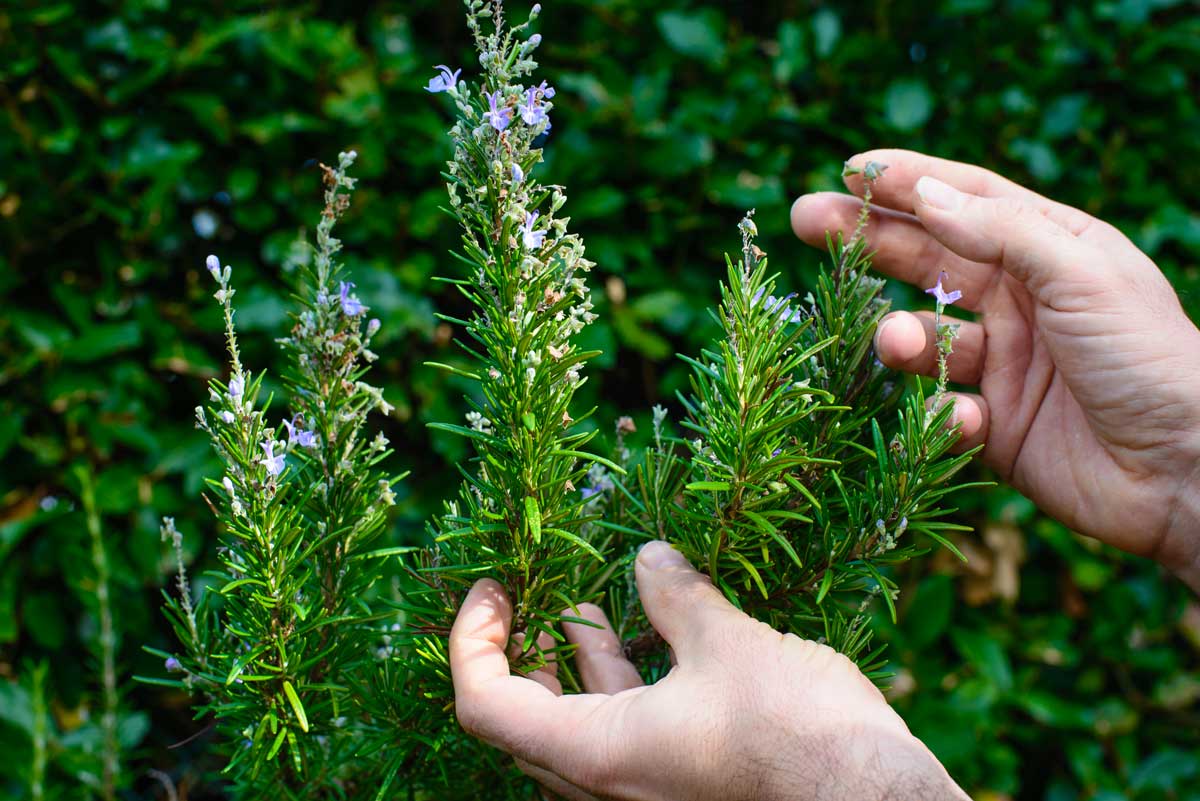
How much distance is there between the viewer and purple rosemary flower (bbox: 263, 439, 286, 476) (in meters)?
0.94

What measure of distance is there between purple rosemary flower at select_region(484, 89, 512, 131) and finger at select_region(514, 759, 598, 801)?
2.22 feet

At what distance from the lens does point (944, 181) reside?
1514 millimetres

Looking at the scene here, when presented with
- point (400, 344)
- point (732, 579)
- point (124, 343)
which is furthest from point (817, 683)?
point (124, 343)

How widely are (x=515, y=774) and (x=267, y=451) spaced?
503 mm

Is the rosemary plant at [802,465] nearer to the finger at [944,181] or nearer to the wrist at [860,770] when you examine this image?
the wrist at [860,770]

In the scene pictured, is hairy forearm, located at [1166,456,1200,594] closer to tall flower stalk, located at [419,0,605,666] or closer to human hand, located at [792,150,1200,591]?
human hand, located at [792,150,1200,591]

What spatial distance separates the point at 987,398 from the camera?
5.28 ft

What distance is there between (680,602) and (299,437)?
0.45 m

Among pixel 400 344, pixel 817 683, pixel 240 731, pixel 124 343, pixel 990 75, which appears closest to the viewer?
pixel 817 683

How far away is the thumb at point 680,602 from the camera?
95 centimetres

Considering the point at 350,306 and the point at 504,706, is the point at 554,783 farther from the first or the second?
the point at 350,306

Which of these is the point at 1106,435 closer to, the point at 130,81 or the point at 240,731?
the point at 240,731

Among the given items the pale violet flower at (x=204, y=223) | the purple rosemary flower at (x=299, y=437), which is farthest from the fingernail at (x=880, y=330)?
the pale violet flower at (x=204, y=223)

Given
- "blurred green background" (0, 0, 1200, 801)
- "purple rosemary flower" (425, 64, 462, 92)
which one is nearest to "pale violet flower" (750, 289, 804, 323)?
"purple rosemary flower" (425, 64, 462, 92)
